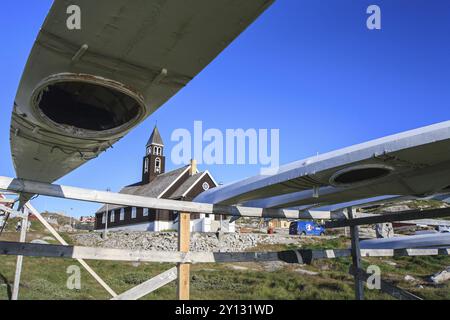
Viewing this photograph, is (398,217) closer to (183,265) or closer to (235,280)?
(183,265)

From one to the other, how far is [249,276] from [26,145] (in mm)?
14649

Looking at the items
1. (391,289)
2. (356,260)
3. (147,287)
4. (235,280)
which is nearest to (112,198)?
(147,287)

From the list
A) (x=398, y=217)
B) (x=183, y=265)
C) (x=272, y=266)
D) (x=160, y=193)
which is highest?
(x=160, y=193)

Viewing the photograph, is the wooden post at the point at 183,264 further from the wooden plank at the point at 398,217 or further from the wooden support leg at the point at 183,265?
the wooden plank at the point at 398,217

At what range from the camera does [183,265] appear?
5.55m

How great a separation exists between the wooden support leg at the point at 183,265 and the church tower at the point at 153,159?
43281 mm

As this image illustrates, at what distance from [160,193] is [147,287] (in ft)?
118

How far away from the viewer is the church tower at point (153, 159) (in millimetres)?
48750

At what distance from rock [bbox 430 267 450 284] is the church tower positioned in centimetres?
3569

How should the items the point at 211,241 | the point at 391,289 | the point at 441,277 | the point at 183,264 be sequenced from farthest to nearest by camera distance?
the point at 211,241
the point at 441,277
the point at 391,289
the point at 183,264

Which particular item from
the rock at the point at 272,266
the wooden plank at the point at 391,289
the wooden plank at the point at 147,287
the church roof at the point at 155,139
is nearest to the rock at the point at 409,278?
the rock at the point at 272,266

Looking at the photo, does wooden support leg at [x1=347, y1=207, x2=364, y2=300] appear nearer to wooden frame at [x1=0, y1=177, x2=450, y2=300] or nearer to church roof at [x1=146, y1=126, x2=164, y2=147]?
wooden frame at [x1=0, y1=177, x2=450, y2=300]

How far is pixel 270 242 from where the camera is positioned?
97.4 ft

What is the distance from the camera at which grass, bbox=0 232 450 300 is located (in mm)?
13312
